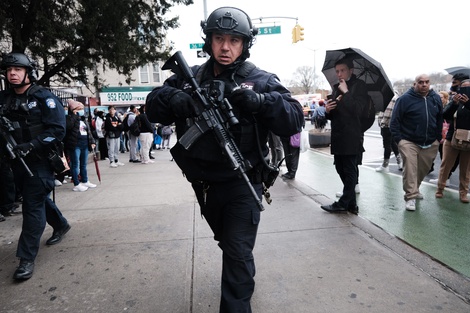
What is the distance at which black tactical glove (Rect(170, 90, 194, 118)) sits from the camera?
193cm

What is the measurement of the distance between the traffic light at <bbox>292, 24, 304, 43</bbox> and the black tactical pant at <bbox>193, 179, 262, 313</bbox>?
1603 cm

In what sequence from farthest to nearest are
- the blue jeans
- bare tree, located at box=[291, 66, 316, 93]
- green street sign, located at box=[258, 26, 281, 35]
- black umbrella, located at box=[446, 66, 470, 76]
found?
bare tree, located at box=[291, 66, 316, 93] < green street sign, located at box=[258, 26, 281, 35] < the blue jeans < black umbrella, located at box=[446, 66, 470, 76]

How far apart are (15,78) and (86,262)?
72.0 inches

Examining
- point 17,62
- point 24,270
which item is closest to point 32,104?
point 17,62

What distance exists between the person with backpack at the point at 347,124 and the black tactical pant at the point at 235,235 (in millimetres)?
2495

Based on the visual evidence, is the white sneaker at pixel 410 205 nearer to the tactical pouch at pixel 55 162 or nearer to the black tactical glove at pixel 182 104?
the black tactical glove at pixel 182 104

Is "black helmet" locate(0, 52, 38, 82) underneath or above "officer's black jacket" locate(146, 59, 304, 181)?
above

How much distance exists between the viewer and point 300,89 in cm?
8700

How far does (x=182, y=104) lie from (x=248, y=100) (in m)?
0.41

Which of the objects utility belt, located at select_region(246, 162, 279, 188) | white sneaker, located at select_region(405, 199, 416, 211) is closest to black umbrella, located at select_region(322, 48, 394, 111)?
white sneaker, located at select_region(405, 199, 416, 211)

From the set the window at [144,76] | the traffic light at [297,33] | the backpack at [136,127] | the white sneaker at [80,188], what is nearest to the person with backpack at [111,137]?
the backpack at [136,127]

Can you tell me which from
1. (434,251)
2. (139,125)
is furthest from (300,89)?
(434,251)

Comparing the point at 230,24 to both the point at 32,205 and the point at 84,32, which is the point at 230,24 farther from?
the point at 84,32

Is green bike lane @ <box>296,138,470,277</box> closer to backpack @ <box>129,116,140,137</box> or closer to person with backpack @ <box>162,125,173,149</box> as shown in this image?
backpack @ <box>129,116,140,137</box>
